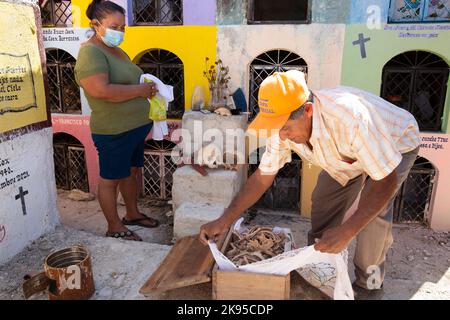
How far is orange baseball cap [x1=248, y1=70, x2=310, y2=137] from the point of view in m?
1.95

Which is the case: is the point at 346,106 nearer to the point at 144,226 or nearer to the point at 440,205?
the point at 144,226

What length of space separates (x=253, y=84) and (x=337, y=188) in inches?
110

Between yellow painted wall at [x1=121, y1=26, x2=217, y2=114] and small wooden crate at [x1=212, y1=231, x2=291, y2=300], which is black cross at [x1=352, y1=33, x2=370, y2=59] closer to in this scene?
yellow painted wall at [x1=121, y1=26, x2=217, y2=114]

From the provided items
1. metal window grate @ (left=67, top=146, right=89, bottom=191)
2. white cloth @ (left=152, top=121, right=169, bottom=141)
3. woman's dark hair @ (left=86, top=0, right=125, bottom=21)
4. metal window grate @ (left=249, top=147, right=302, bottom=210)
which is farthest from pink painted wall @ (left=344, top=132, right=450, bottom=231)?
metal window grate @ (left=67, top=146, right=89, bottom=191)

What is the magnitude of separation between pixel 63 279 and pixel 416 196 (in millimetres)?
4649

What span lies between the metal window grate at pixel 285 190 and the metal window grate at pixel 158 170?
128cm

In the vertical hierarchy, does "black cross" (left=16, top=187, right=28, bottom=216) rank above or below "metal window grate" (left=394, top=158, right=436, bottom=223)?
above

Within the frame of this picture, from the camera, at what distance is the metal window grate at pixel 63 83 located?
587cm

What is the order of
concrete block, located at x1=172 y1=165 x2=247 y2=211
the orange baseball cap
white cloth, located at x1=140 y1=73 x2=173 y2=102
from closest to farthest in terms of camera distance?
1. the orange baseball cap
2. white cloth, located at x1=140 y1=73 x2=173 y2=102
3. concrete block, located at x1=172 y1=165 x2=247 y2=211

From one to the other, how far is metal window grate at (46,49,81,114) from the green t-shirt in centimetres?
254

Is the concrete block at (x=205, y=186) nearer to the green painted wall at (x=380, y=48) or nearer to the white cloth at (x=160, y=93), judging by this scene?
the white cloth at (x=160, y=93)

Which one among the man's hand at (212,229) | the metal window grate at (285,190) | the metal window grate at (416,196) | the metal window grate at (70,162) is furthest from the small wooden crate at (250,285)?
the metal window grate at (70,162)

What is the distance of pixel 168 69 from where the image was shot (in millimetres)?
5582

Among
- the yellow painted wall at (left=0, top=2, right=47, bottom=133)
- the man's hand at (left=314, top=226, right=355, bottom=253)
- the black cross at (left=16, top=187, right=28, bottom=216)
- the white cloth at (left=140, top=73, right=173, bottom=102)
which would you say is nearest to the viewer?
the man's hand at (left=314, top=226, right=355, bottom=253)
